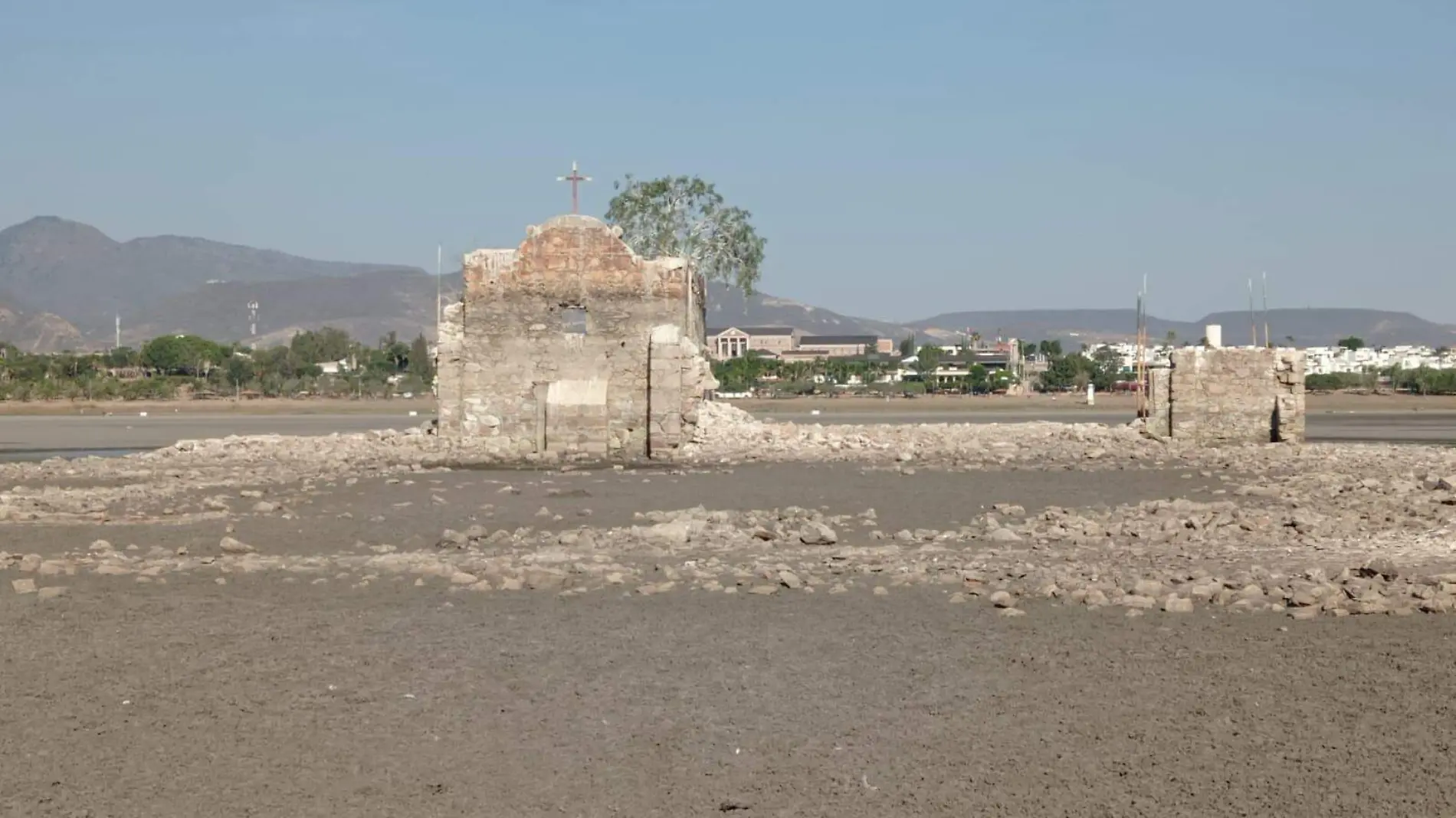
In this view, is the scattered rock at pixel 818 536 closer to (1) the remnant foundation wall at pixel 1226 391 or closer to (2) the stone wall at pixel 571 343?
(2) the stone wall at pixel 571 343

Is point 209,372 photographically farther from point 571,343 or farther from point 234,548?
point 234,548

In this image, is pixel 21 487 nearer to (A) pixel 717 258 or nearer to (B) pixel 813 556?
(B) pixel 813 556

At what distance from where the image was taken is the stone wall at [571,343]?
2531cm

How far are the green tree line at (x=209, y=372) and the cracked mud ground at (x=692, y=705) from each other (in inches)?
1708

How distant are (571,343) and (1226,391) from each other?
36.2ft

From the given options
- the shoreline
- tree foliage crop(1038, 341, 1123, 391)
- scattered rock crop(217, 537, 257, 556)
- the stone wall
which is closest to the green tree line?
the shoreline

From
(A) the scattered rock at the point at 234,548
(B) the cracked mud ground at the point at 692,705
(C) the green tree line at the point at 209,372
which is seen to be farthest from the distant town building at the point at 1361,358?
(B) the cracked mud ground at the point at 692,705

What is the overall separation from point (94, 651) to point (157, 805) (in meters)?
3.08

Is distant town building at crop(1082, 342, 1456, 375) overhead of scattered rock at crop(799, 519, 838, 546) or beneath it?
beneath

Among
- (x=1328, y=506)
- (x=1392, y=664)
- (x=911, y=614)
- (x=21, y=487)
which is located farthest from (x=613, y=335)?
(x=1392, y=664)

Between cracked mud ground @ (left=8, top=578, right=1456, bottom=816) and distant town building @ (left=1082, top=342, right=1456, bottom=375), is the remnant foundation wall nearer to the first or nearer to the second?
cracked mud ground @ (left=8, top=578, right=1456, bottom=816)

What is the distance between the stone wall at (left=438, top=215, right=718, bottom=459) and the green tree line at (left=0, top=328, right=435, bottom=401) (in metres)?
27.6

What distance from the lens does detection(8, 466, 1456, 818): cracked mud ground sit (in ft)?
20.4

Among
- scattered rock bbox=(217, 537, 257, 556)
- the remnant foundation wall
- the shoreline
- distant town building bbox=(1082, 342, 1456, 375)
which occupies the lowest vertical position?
the shoreline
